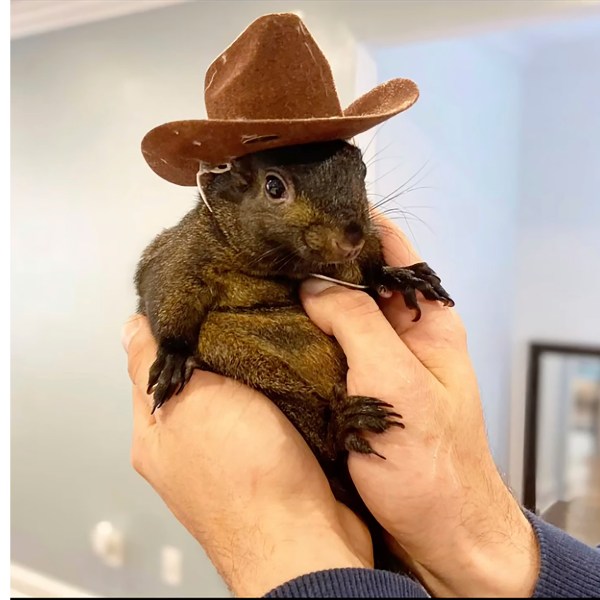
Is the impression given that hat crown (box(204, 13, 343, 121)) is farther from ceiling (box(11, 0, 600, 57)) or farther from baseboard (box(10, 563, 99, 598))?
baseboard (box(10, 563, 99, 598))

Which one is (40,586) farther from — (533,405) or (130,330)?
(533,405)

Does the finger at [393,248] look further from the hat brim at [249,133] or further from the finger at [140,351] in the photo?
the finger at [140,351]

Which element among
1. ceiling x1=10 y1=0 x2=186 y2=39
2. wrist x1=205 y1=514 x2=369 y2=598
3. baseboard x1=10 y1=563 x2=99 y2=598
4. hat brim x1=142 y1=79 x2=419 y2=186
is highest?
ceiling x1=10 y1=0 x2=186 y2=39

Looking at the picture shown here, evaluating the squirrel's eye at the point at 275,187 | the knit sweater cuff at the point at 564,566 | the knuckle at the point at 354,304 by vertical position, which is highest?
the squirrel's eye at the point at 275,187

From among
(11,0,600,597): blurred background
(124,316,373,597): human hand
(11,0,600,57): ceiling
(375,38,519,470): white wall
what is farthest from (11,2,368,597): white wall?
(124,316,373,597): human hand

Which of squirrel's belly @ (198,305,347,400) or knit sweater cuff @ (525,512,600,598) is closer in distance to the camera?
knit sweater cuff @ (525,512,600,598)

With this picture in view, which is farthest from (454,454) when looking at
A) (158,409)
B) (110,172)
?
(110,172)

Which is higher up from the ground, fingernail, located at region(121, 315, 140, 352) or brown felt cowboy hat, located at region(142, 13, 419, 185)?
brown felt cowboy hat, located at region(142, 13, 419, 185)

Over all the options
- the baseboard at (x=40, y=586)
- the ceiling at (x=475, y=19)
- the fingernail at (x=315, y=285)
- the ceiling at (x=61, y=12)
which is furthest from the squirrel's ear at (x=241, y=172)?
the baseboard at (x=40, y=586)
